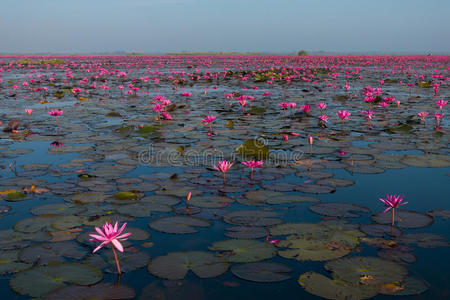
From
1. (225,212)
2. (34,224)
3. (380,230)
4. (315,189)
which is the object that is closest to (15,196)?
(34,224)

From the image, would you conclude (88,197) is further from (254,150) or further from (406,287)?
(406,287)

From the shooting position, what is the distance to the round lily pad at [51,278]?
2.14m

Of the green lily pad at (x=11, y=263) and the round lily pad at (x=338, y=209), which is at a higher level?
the round lily pad at (x=338, y=209)

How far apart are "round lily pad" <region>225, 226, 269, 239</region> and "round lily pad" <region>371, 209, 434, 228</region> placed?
98cm

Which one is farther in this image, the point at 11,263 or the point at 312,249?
the point at 312,249

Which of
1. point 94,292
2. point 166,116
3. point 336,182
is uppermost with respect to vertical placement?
point 166,116

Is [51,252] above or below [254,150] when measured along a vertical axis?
below

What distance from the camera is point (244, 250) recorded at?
2566 millimetres

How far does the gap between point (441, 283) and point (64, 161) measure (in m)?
4.35

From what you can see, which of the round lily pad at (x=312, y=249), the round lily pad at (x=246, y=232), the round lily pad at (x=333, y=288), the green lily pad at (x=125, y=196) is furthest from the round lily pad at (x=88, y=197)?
the round lily pad at (x=333, y=288)

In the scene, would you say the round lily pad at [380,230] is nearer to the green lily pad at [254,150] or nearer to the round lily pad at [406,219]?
the round lily pad at [406,219]

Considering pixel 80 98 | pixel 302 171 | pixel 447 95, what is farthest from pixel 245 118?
pixel 447 95

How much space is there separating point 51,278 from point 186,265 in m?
0.81

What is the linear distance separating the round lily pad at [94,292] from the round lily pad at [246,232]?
92cm
